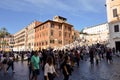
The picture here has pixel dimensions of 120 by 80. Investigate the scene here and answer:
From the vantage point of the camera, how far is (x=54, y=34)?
217 ft

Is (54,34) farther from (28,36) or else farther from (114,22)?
(114,22)

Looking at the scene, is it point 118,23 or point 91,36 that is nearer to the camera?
point 118,23

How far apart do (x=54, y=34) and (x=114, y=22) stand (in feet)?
108

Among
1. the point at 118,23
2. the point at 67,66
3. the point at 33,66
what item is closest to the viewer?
the point at 67,66

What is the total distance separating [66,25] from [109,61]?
48.7 meters

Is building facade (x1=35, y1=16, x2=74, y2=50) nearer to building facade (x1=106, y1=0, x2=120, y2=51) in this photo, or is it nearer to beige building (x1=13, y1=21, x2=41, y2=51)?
beige building (x1=13, y1=21, x2=41, y2=51)

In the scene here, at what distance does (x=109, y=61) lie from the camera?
23.8 m

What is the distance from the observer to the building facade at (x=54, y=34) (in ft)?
213

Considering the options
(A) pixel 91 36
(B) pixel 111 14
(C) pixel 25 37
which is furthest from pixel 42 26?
(B) pixel 111 14

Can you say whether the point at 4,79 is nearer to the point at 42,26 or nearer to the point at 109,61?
the point at 109,61

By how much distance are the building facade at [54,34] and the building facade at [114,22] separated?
3028cm

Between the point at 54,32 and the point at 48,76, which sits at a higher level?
the point at 54,32

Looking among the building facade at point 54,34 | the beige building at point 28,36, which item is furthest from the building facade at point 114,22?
the beige building at point 28,36

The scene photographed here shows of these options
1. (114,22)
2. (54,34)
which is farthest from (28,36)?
(114,22)
